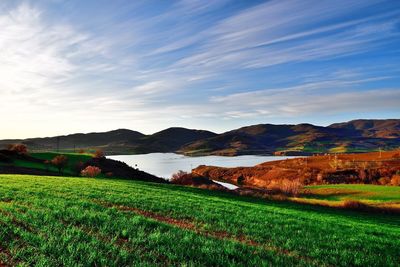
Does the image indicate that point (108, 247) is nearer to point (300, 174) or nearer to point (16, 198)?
point (16, 198)

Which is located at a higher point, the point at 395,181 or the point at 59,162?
the point at 59,162

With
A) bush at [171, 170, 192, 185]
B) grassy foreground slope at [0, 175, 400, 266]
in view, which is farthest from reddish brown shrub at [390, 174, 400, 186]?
grassy foreground slope at [0, 175, 400, 266]

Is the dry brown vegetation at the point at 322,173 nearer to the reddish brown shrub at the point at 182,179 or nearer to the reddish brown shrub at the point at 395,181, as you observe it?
the reddish brown shrub at the point at 395,181

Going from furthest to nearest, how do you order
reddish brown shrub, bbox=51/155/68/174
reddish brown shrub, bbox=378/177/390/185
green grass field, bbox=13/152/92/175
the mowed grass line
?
reddish brown shrub, bbox=378/177/390/185 → green grass field, bbox=13/152/92/175 → reddish brown shrub, bbox=51/155/68/174 → the mowed grass line

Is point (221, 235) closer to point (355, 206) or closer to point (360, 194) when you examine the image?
point (355, 206)

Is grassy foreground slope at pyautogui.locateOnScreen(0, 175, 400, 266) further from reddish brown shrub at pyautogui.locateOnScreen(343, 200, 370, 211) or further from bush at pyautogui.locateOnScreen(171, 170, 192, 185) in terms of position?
bush at pyautogui.locateOnScreen(171, 170, 192, 185)

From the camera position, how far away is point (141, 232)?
11906mm

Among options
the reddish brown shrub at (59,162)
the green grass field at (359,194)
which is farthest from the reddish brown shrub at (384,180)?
the reddish brown shrub at (59,162)

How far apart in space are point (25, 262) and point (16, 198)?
38.6 feet

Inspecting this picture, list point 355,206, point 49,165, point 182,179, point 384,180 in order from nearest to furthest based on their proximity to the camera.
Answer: point 355,206
point 49,165
point 182,179
point 384,180

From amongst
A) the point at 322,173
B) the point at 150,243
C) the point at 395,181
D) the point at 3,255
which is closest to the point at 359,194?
the point at 395,181

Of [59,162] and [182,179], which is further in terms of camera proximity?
[182,179]

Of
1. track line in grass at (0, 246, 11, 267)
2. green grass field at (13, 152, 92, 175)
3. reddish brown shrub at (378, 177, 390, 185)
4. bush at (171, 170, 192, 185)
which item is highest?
track line in grass at (0, 246, 11, 267)

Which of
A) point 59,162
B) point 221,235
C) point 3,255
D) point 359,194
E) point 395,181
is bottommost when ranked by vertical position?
point 359,194
